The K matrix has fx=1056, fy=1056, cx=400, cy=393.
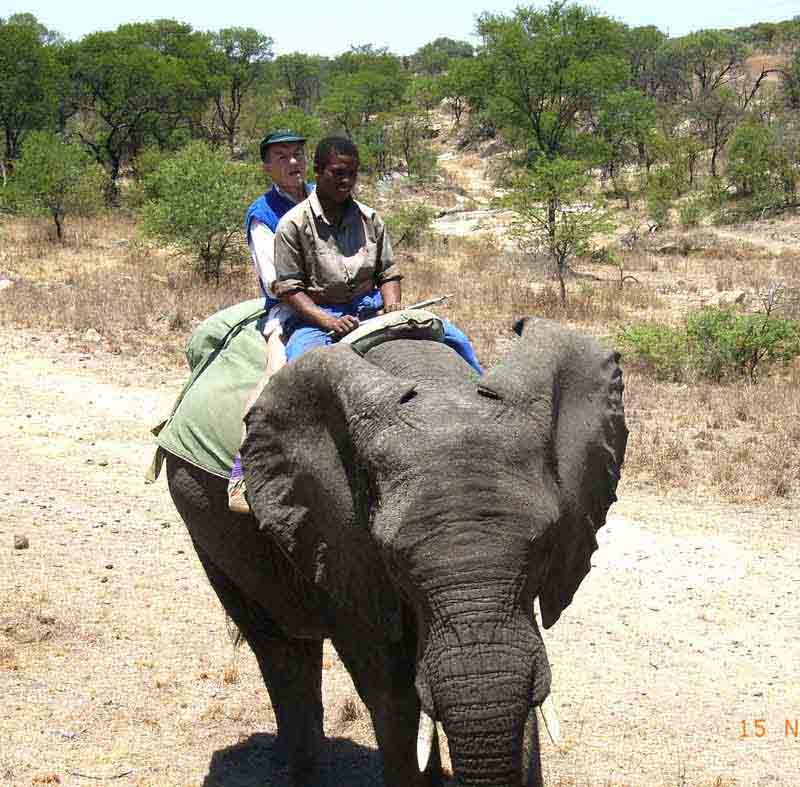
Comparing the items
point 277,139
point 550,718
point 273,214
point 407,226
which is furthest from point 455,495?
point 407,226

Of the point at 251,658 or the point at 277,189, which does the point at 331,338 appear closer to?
the point at 277,189

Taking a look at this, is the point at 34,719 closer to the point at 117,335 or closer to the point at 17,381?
the point at 17,381

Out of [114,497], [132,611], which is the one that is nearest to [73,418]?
[114,497]

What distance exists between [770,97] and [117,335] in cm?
3942

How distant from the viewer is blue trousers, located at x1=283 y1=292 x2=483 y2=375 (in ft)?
13.4

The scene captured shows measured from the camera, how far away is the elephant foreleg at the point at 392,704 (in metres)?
3.83

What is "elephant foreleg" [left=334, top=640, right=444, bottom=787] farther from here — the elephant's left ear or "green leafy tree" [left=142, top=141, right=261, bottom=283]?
"green leafy tree" [left=142, top=141, right=261, bottom=283]

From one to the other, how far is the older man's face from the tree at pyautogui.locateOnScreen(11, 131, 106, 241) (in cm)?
2014

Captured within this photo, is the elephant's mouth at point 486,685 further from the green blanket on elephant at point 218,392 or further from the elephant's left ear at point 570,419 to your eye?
the green blanket on elephant at point 218,392

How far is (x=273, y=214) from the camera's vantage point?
509 cm

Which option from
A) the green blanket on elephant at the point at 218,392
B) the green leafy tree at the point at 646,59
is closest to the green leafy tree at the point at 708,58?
the green leafy tree at the point at 646,59

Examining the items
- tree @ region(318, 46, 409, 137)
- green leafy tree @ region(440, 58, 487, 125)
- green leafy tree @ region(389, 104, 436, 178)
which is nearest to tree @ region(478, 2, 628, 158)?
green leafy tree @ region(440, 58, 487, 125)

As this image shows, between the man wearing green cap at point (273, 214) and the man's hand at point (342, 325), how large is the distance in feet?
0.95

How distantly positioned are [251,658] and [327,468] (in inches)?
135
